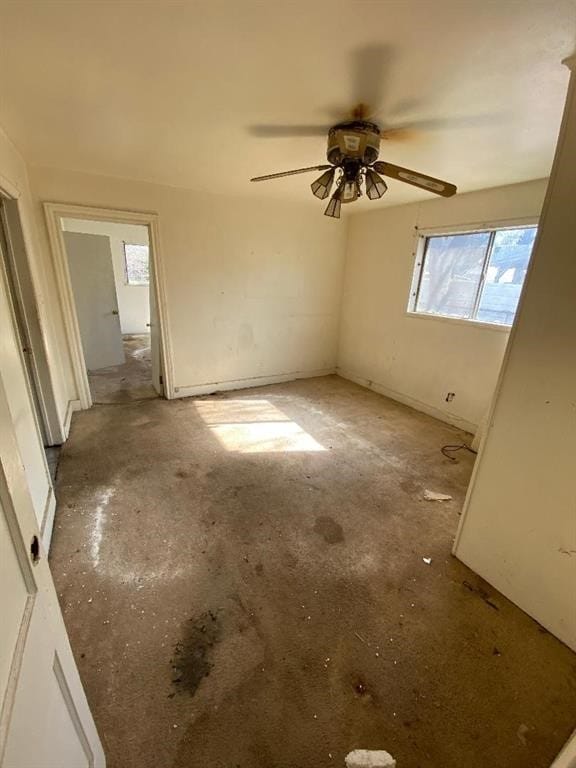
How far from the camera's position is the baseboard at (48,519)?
1862 millimetres

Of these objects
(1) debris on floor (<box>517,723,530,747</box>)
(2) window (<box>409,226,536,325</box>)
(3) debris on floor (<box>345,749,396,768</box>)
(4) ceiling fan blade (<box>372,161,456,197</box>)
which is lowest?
(1) debris on floor (<box>517,723,530,747</box>)

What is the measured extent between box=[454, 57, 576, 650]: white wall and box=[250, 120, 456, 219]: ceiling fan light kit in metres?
0.76

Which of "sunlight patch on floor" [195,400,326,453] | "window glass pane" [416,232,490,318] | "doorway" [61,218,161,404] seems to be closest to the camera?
"sunlight patch on floor" [195,400,326,453]

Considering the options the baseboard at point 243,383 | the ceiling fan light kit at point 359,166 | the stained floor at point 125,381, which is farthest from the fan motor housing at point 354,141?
the stained floor at point 125,381

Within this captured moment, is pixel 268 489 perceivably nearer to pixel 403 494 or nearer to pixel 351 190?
pixel 403 494

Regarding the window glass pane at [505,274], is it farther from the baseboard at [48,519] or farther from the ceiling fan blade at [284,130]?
the baseboard at [48,519]

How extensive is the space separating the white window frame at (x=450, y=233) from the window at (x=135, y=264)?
5621mm

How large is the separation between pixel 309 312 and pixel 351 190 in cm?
257

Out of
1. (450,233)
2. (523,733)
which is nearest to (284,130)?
(450,233)

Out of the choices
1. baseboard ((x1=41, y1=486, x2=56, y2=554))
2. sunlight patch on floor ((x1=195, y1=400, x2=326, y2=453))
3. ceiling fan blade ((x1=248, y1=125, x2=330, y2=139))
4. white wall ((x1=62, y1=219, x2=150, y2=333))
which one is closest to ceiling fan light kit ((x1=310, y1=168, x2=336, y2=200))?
ceiling fan blade ((x1=248, y1=125, x2=330, y2=139))

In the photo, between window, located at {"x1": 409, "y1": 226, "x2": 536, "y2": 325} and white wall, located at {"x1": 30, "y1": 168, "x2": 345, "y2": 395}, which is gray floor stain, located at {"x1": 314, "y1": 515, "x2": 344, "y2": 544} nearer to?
window, located at {"x1": 409, "y1": 226, "x2": 536, "y2": 325}

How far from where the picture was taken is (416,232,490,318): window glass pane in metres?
3.29

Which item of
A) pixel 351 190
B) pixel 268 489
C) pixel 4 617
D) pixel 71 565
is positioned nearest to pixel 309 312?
pixel 351 190

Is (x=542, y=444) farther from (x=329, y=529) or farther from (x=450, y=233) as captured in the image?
(x=450, y=233)
